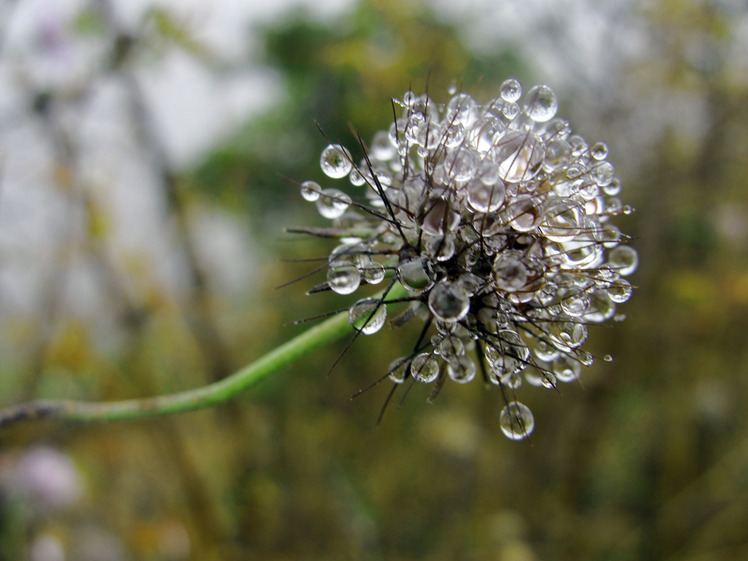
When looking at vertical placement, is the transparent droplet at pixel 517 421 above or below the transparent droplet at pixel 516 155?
below

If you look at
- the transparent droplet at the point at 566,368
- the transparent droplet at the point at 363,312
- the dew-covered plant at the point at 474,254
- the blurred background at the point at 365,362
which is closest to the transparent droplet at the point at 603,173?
the dew-covered plant at the point at 474,254

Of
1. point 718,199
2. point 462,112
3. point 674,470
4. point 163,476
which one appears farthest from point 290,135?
point 462,112

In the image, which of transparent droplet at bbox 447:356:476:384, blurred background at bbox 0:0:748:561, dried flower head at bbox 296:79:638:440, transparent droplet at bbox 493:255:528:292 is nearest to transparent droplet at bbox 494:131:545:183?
dried flower head at bbox 296:79:638:440

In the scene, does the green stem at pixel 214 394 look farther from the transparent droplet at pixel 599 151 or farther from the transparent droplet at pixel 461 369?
the transparent droplet at pixel 599 151

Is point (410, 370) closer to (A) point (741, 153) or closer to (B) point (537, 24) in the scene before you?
(B) point (537, 24)

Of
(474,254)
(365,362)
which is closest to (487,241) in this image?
(474,254)

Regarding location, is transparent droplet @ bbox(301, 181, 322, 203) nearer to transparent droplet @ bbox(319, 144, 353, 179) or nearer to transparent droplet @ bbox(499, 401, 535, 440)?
transparent droplet @ bbox(319, 144, 353, 179)
